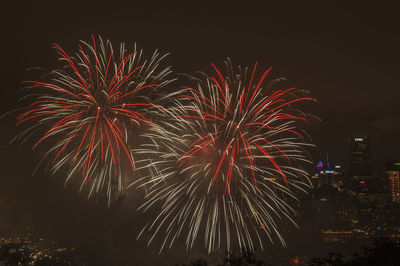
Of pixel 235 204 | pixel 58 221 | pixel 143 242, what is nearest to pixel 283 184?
pixel 235 204

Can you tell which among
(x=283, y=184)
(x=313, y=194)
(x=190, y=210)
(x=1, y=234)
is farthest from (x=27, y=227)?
(x=313, y=194)

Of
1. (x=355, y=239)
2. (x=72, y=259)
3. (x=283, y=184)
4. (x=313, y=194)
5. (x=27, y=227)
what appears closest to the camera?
(x=283, y=184)

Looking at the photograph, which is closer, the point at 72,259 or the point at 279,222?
the point at 72,259

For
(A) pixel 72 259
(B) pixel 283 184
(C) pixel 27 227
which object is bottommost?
(A) pixel 72 259

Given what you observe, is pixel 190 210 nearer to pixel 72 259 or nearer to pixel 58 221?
pixel 72 259

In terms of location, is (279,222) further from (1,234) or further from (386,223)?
Result: (1,234)

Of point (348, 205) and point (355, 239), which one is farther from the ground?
point (348, 205)

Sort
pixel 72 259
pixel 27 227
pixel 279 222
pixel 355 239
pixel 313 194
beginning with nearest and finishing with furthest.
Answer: pixel 72 259, pixel 27 227, pixel 355 239, pixel 279 222, pixel 313 194

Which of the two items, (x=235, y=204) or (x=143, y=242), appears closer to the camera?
(x=235, y=204)

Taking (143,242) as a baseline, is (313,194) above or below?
above
